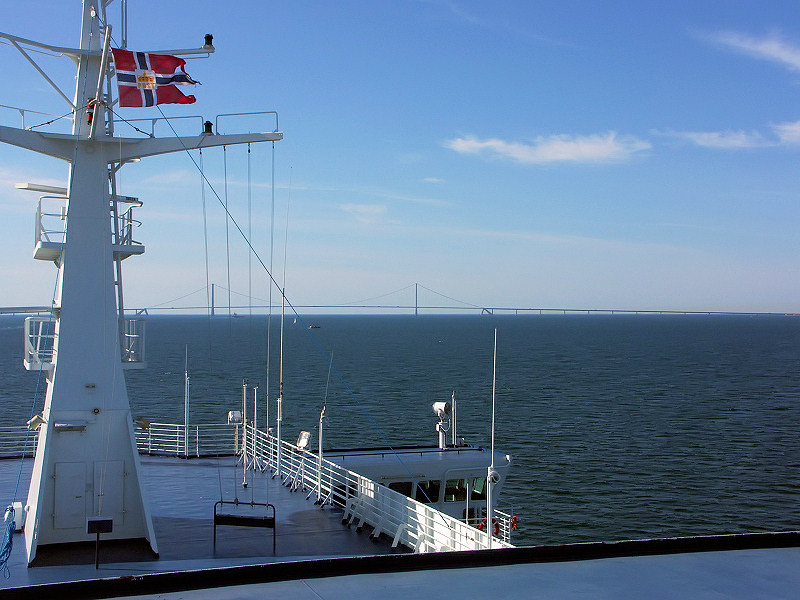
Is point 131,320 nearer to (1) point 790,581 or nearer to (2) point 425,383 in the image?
(1) point 790,581

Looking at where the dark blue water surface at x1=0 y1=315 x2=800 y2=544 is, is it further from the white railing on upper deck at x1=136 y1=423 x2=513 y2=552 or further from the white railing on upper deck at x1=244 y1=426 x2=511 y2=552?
the white railing on upper deck at x1=244 y1=426 x2=511 y2=552

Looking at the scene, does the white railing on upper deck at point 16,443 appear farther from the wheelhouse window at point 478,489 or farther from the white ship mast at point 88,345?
the wheelhouse window at point 478,489

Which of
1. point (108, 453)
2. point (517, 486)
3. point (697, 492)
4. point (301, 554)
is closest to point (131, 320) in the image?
point (108, 453)

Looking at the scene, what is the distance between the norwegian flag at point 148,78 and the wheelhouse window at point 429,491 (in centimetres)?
1312

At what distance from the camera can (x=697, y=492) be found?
34031 millimetres

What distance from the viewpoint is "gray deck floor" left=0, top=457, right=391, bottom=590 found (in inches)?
468

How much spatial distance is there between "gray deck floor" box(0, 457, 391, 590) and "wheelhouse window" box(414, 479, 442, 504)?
16.7 ft

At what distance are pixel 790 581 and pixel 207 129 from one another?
1206 centimetres

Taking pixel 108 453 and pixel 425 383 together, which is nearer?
pixel 108 453

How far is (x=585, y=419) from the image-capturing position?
5481cm

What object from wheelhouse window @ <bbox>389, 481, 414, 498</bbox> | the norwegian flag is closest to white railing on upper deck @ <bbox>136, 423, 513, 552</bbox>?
wheelhouse window @ <bbox>389, 481, 414, 498</bbox>

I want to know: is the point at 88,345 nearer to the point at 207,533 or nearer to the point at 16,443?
the point at 207,533

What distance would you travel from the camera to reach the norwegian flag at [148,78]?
45.3ft

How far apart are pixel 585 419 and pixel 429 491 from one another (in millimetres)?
34534
